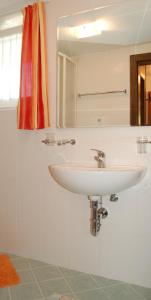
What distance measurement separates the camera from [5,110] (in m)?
2.28

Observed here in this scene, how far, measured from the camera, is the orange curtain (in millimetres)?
1984

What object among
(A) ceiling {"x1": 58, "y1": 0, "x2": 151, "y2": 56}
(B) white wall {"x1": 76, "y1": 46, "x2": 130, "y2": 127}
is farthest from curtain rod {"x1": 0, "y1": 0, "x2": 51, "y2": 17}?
(B) white wall {"x1": 76, "y1": 46, "x2": 130, "y2": 127}

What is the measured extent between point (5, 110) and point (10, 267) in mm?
1276

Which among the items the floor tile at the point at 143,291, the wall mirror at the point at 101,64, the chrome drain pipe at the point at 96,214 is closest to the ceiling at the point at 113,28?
the wall mirror at the point at 101,64

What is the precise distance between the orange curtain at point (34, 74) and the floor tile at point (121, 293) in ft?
3.96

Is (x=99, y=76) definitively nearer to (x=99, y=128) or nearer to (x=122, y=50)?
(x=122, y=50)

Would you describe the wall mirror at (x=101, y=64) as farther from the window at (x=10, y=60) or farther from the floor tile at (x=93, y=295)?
the floor tile at (x=93, y=295)

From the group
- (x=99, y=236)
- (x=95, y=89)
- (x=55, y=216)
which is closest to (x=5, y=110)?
(x=95, y=89)

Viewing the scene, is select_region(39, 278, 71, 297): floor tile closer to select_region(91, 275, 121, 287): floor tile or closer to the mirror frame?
select_region(91, 275, 121, 287): floor tile

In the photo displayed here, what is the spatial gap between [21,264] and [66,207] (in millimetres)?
584

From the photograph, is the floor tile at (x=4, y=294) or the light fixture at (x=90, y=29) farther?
the light fixture at (x=90, y=29)

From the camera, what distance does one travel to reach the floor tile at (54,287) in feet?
Result: 5.38

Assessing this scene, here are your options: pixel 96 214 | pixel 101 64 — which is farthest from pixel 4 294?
pixel 101 64

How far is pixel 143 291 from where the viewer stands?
166 cm
